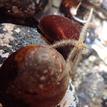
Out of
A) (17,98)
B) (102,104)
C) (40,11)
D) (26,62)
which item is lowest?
(102,104)

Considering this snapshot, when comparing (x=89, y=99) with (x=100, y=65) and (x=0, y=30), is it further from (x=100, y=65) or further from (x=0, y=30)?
(x=0, y=30)

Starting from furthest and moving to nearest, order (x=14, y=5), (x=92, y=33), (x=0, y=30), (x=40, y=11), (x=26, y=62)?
(x=92, y=33), (x=40, y=11), (x=14, y=5), (x=0, y=30), (x=26, y=62)

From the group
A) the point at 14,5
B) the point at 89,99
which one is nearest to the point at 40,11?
the point at 14,5

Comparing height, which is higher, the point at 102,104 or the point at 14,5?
the point at 14,5

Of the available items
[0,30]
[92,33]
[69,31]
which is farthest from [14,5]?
[92,33]

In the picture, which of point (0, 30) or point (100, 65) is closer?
point (0, 30)

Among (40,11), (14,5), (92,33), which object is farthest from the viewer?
(92,33)

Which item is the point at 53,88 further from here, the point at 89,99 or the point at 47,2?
the point at 47,2
